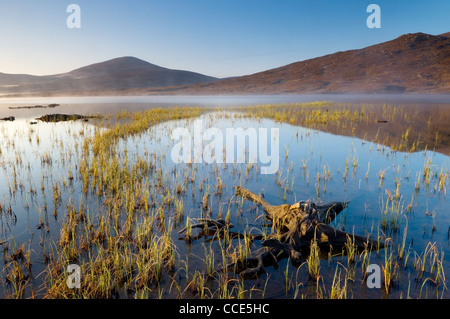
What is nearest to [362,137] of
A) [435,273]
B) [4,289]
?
[435,273]

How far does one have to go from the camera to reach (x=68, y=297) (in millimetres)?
2943

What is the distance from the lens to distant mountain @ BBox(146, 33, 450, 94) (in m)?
94.4

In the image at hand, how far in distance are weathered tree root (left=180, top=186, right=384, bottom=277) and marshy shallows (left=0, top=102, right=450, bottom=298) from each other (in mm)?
119

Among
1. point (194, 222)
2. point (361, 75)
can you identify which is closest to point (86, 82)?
point (361, 75)

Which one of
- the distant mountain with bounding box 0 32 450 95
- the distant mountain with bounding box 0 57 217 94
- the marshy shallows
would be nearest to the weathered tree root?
the marshy shallows

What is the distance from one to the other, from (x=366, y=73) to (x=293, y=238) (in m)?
125

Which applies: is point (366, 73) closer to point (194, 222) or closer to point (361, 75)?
point (361, 75)

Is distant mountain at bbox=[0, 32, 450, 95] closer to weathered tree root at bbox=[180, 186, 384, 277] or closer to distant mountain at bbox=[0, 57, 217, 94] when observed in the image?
distant mountain at bbox=[0, 57, 217, 94]

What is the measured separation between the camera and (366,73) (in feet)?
366

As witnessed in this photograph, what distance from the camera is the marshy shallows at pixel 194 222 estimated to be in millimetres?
3160

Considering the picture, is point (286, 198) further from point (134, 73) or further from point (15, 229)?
point (134, 73)

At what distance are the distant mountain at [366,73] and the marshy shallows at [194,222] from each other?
3737 inches

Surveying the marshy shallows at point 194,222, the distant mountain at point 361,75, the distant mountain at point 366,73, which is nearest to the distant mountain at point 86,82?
the distant mountain at point 361,75
